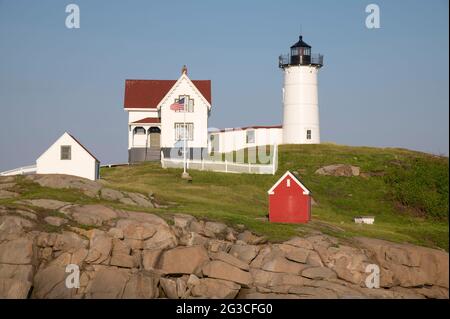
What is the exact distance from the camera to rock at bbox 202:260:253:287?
36938 millimetres

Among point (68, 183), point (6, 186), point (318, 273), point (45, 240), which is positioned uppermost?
point (68, 183)

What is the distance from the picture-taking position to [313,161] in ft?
217

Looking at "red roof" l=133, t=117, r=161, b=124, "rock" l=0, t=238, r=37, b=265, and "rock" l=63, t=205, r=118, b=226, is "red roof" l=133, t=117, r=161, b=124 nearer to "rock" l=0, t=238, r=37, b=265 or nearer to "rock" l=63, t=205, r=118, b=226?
"rock" l=63, t=205, r=118, b=226

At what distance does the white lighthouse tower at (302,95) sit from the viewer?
3000 inches

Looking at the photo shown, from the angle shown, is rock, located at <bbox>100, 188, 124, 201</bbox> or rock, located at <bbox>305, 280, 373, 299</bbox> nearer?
rock, located at <bbox>305, 280, 373, 299</bbox>

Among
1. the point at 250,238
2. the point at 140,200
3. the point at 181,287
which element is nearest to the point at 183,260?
the point at 181,287

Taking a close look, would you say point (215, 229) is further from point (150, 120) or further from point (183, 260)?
point (150, 120)

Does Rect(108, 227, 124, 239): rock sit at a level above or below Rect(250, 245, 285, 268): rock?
above

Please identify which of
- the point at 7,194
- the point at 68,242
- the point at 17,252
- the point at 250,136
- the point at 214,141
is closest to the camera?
the point at 17,252

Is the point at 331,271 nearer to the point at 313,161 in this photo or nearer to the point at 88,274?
the point at 88,274

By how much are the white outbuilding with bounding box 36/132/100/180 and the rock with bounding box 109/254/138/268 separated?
55.0 feet

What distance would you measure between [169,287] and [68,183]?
14.4m

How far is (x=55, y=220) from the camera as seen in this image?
130 feet

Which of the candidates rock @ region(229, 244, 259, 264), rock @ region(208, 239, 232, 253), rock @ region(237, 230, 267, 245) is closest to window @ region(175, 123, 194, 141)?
rock @ region(237, 230, 267, 245)
